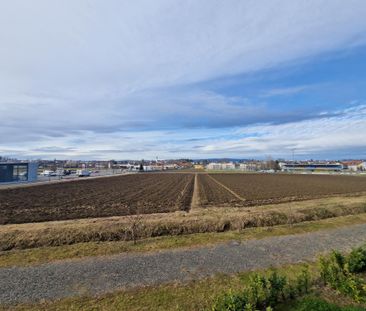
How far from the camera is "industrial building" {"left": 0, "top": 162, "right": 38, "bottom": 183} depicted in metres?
57.3

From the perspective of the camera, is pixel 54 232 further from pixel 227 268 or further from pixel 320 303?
pixel 320 303

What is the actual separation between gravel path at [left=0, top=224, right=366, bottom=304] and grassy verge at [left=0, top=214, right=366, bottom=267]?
765mm

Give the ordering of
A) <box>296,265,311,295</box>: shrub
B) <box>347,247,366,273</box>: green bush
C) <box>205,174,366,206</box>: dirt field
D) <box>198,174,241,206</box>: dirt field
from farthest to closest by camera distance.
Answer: <box>205,174,366,206</box>: dirt field < <box>198,174,241,206</box>: dirt field < <box>347,247,366,273</box>: green bush < <box>296,265,311,295</box>: shrub

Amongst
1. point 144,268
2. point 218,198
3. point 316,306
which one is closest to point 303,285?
point 316,306

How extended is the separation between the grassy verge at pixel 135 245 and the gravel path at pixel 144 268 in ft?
2.51

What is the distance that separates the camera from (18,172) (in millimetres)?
62219

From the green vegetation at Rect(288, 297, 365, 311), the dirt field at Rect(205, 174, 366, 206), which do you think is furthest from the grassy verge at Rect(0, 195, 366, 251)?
the dirt field at Rect(205, 174, 366, 206)

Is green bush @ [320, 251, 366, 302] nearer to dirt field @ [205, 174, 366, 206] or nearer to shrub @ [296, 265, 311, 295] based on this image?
shrub @ [296, 265, 311, 295]

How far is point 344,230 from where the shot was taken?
52.2 ft

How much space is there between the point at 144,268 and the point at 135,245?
308cm

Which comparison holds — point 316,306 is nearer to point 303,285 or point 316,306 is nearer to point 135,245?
point 303,285

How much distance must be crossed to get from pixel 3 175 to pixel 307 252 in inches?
2444

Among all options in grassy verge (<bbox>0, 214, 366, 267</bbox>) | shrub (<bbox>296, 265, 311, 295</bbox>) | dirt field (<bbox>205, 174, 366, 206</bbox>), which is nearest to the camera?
shrub (<bbox>296, 265, 311, 295</bbox>)

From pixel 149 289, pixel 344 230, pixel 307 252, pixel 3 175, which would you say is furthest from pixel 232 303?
pixel 3 175
